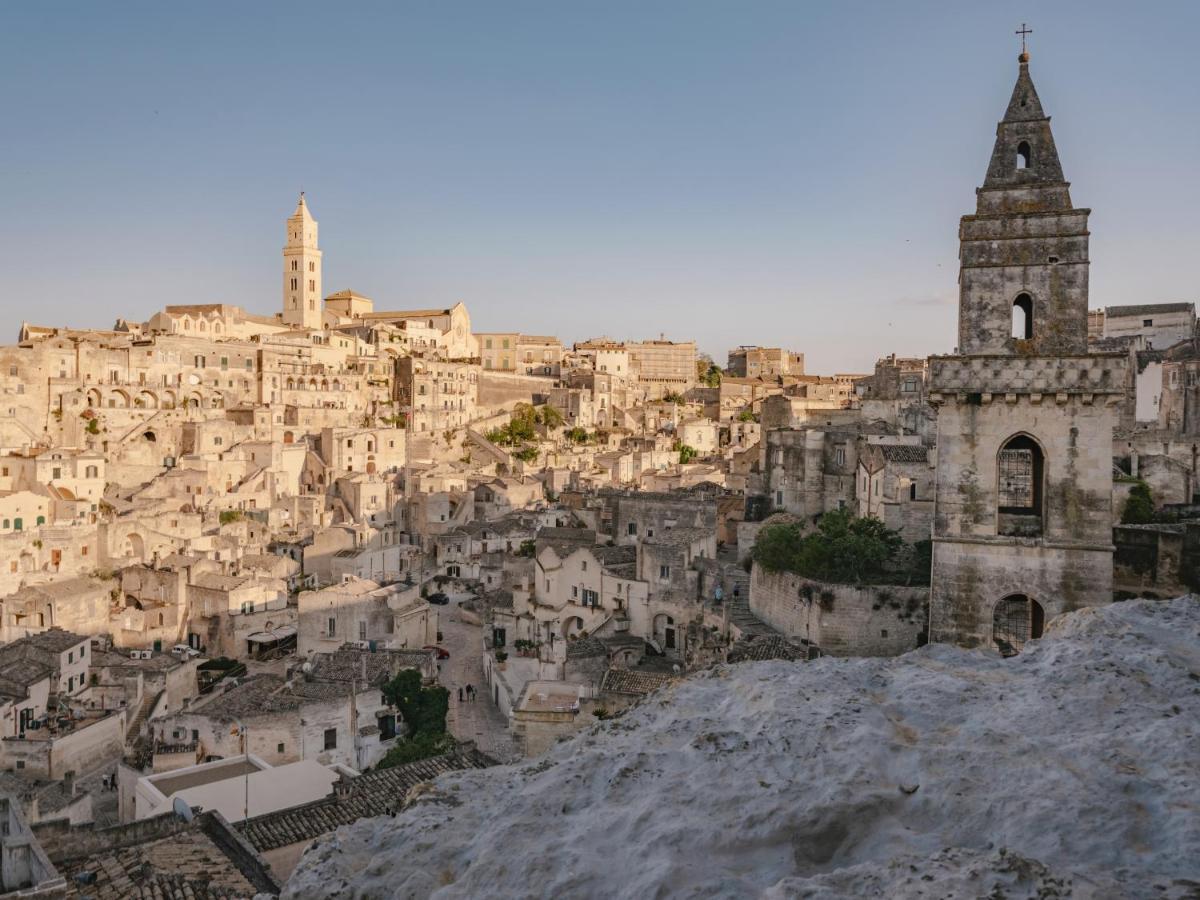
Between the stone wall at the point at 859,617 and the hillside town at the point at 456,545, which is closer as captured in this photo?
the hillside town at the point at 456,545

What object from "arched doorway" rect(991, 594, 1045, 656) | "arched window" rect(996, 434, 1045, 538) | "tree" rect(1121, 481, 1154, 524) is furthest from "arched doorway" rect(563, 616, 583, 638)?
"arched doorway" rect(991, 594, 1045, 656)

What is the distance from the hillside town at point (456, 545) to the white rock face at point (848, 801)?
888 mm

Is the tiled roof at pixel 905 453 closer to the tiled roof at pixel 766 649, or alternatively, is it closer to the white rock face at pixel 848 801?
the tiled roof at pixel 766 649

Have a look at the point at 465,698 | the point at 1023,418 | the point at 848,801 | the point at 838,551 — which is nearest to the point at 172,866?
the point at 848,801

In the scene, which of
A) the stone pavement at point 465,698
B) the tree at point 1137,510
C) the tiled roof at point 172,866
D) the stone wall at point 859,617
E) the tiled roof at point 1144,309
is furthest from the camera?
the tiled roof at point 1144,309

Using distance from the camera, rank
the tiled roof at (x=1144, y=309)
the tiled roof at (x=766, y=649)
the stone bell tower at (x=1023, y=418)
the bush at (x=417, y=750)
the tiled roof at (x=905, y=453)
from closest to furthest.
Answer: the stone bell tower at (x=1023, y=418), the tiled roof at (x=766, y=649), the bush at (x=417, y=750), the tiled roof at (x=905, y=453), the tiled roof at (x=1144, y=309)

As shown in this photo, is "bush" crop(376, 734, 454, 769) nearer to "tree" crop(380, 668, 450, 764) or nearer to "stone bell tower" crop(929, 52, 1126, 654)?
"tree" crop(380, 668, 450, 764)

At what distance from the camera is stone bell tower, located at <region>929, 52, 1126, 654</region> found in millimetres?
13578

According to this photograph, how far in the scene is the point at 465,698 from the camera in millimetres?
30625

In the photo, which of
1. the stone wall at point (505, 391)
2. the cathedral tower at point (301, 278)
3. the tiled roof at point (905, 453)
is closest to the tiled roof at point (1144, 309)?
the tiled roof at point (905, 453)

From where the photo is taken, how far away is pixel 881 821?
11.2 ft

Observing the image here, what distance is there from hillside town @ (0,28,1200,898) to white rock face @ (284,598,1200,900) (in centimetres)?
89

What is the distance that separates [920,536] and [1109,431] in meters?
14.1

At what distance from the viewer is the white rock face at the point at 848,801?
295 centimetres
